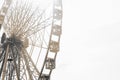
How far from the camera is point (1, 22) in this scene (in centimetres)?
4016

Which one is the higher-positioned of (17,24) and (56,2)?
(56,2)

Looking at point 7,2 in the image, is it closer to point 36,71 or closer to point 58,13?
point 58,13

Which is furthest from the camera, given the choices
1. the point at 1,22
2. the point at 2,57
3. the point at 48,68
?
the point at 1,22

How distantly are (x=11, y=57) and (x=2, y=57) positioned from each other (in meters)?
0.97

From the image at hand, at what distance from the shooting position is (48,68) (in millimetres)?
34719

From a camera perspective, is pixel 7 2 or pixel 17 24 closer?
pixel 17 24

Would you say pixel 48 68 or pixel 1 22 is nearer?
pixel 48 68

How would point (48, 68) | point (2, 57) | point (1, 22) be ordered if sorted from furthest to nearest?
point (1, 22) → point (2, 57) → point (48, 68)

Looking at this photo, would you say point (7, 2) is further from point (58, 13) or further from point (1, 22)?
point (58, 13)

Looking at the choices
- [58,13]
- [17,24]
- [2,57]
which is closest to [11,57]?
[2,57]

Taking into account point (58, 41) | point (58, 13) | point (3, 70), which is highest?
point (58, 13)

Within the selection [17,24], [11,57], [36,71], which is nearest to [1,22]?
[17,24]

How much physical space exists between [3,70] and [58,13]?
764 cm

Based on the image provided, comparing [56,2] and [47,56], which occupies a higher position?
[56,2]
